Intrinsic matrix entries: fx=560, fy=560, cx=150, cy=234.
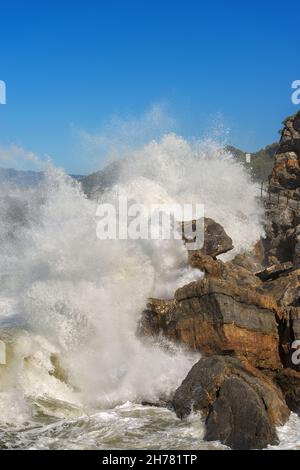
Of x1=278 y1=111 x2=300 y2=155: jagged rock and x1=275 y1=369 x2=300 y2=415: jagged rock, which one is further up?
x1=278 y1=111 x2=300 y2=155: jagged rock

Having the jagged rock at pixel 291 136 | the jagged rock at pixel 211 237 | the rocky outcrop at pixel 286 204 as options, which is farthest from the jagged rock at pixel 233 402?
the jagged rock at pixel 291 136

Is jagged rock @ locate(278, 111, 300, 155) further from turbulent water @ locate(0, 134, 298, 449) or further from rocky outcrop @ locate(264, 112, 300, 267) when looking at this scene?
turbulent water @ locate(0, 134, 298, 449)

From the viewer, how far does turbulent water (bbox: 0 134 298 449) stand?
1075 cm

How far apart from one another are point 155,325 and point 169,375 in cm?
160

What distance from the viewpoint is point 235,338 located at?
43.2 feet

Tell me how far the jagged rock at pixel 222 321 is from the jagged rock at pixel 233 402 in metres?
1.32

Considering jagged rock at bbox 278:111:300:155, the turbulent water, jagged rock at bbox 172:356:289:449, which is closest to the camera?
jagged rock at bbox 172:356:289:449

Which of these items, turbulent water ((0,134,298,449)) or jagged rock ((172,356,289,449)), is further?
Answer: turbulent water ((0,134,298,449))

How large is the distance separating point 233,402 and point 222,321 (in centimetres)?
299

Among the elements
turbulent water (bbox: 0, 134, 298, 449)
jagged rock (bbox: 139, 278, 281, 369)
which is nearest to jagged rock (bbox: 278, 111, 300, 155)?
turbulent water (bbox: 0, 134, 298, 449)

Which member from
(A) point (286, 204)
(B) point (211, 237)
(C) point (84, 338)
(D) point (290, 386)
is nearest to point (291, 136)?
(A) point (286, 204)

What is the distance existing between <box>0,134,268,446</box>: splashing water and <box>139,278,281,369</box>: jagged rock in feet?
1.71

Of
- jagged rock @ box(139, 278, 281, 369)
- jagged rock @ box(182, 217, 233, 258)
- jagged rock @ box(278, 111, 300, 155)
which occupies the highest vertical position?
jagged rock @ box(278, 111, 300, 155)

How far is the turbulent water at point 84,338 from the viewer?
10750mm
